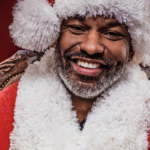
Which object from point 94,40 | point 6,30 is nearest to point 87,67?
→ point 94,40

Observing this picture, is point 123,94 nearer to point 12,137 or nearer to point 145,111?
point 145,111

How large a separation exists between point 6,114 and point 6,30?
0.50m

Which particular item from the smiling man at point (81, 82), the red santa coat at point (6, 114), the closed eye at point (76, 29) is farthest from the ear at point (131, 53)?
the red santa coat at point (6, 114)

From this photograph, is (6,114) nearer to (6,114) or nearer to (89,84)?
(6,114)

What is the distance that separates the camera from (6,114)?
2.70ft

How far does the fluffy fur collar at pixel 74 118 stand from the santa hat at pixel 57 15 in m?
0.19

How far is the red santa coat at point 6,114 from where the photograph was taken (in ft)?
2.58

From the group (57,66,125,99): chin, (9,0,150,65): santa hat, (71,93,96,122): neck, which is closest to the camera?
(9,0,150,65): santa hat

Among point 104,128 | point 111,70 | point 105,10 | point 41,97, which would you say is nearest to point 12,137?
point 41,97

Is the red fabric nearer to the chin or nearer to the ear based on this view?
the chin

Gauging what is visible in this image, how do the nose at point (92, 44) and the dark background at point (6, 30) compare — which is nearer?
the nose at point (92, 44)

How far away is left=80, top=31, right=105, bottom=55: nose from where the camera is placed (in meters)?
0.78

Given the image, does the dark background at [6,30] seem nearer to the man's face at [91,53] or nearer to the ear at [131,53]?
the man's face at [91,53]

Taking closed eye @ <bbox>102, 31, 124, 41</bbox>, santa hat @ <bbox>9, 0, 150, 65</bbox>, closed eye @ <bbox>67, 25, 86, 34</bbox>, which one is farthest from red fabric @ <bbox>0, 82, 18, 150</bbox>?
closed eye @ <bbox>102, 31, 124, 41</bbox>
